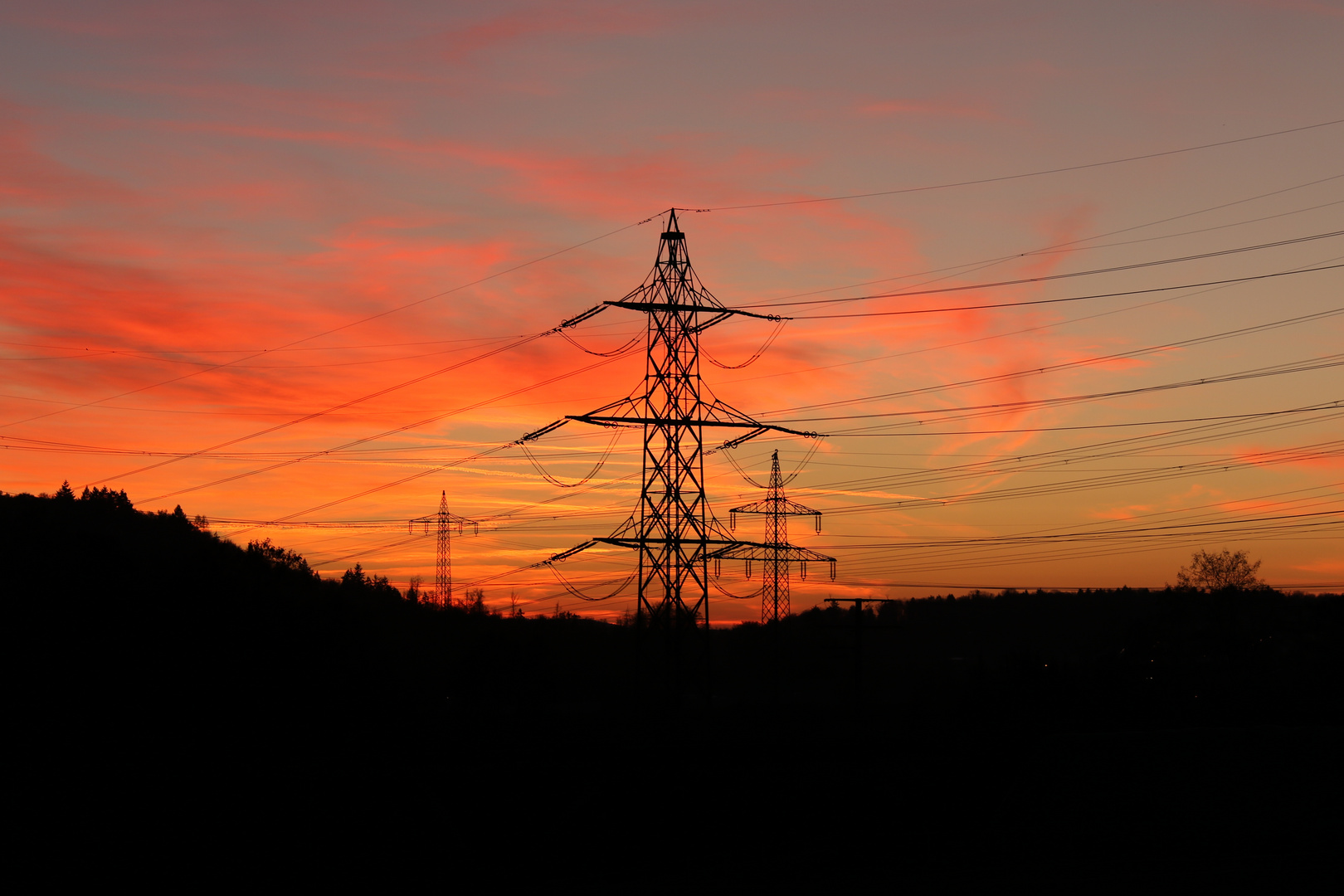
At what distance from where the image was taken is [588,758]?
43688 mm

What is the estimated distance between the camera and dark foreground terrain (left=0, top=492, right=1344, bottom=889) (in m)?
36.0

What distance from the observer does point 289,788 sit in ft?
138

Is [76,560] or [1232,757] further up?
[76,560]

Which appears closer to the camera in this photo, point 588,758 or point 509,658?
point 588,758

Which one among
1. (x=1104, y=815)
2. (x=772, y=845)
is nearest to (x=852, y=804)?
(x=772, y=845)

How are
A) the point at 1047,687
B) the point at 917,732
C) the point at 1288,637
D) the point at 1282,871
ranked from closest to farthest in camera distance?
1. the point at 1282,871
2. the point at 917,732
3. the point at 1047,687
4. the point at 1288,637

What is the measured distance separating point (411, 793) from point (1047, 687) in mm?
44775

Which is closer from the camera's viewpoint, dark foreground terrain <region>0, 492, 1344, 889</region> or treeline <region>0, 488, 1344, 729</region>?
dark foreground terrain <region>0, 492, 1344, 889</region>

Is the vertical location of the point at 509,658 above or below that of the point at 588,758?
above

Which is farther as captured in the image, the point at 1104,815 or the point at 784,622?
the point at 784,622

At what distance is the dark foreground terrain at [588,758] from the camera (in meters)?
36.0

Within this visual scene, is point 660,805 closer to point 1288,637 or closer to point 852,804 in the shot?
point 852,804

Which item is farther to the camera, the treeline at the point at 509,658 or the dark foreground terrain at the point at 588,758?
the treeline at the point at 509,658

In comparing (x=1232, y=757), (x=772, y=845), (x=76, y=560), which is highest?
(x=76, y=560)
